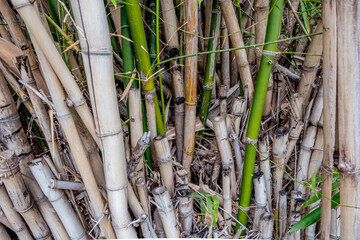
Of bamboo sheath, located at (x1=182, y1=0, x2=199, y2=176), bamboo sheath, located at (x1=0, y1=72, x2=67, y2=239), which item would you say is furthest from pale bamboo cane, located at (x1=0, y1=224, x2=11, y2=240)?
bamboo sheath, located at (x1=182, y1=0, x2=199, y2=176)

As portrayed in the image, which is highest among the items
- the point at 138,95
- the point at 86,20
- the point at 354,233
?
the point at 86,20

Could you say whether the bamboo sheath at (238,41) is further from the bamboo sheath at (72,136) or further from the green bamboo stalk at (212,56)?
the bamboo sheath at (72,136)

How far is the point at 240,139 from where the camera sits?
0.75 meters

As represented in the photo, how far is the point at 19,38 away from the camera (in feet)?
1.74

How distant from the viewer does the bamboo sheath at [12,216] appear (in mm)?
576

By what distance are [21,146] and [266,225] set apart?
60 centimetres

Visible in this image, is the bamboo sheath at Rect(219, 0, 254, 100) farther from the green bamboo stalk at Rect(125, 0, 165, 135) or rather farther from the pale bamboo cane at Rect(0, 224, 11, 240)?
the pale bamboo cane at Rect(0, 224, 11, 240)

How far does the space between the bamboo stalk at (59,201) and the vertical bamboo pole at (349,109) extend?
53 cm

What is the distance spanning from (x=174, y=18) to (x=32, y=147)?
18.3 inches

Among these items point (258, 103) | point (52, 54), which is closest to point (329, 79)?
point (258, 103)

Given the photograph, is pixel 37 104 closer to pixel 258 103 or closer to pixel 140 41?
pixel 140 41

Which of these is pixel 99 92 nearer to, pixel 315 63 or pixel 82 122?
pixel 82 122

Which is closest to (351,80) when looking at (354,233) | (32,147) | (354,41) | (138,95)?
(354,41)

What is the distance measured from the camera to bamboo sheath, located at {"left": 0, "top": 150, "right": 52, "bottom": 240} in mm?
526
